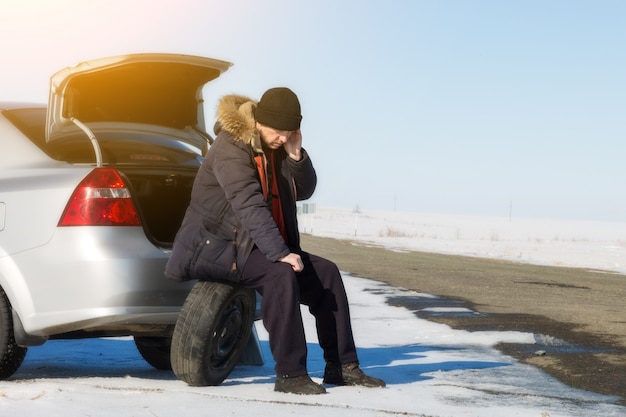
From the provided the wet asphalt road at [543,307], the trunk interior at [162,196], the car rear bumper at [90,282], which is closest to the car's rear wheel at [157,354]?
Answer: the trunk interior at [162,196]

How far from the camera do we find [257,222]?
5.52 metres

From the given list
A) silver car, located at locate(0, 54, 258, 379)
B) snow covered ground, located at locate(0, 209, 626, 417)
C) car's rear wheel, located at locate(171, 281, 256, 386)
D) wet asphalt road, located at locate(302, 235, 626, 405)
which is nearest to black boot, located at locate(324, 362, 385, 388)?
snow covered ground, located at locate(0, 209, 626, 417)

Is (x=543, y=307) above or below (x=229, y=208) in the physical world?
below

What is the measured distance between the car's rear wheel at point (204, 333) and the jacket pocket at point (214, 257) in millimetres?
123

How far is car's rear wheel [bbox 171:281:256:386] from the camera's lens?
18.9ft

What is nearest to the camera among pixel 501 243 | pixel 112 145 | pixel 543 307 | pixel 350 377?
pixel 350 377

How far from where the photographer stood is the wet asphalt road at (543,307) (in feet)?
26.6

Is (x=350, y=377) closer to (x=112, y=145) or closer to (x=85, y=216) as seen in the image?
(x=85, y=216)

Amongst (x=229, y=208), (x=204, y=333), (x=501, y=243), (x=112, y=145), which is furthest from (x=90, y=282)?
(x=501, y=243)

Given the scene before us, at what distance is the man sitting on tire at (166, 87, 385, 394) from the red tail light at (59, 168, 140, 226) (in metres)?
0.36

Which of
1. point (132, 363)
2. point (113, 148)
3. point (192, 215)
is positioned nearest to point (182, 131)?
point (113, 148)

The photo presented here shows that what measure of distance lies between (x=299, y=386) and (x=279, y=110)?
156 centimetres

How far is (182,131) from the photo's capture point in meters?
7.07

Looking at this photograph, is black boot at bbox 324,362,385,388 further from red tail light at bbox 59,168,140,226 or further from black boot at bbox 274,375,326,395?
red tail light at bbox 59,168,140,226
